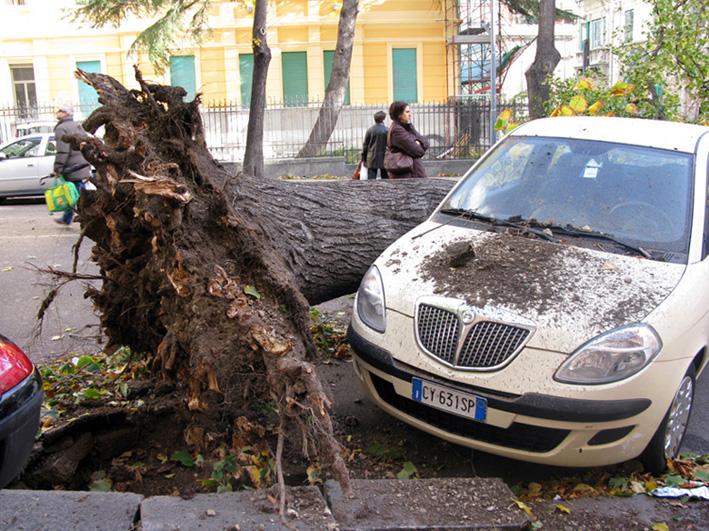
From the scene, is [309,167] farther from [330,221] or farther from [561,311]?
[561,311]

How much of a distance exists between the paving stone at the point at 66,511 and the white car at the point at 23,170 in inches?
551

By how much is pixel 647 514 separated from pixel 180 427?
8.70ft

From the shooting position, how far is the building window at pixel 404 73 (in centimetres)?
2573

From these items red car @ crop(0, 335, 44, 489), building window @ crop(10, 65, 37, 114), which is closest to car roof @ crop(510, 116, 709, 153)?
red car @ crop(0, 335, 44, 489)

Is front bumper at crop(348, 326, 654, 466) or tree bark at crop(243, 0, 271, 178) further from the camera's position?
tree bark at crop(243, 0, 271, 178)

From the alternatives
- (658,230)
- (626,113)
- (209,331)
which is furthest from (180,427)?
(626,113)

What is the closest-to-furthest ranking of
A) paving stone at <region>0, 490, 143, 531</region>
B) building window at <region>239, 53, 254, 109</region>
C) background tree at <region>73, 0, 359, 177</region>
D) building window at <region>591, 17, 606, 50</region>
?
paving stone at <region>0, 490, 143, 531</region>
background tree at <region>73, 0, 359, 177</region>
building window at <region>239, 53, 254, 109</region>
building window at <region>591, 17, 606, 50</region>

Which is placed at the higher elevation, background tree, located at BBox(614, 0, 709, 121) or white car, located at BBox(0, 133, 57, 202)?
background tree, located at BBox(614, 0, 709, 121)

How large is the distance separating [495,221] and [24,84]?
26356 millimetres

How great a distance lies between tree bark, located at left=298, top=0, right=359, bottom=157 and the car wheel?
15543 millimetres

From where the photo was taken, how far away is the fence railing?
18.6m

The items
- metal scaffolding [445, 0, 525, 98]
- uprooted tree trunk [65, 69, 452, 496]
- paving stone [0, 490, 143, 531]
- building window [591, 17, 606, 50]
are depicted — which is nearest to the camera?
paving stone [0, 490, 143, 531]

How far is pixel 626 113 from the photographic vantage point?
305 inches

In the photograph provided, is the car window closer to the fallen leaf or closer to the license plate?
the license plate
